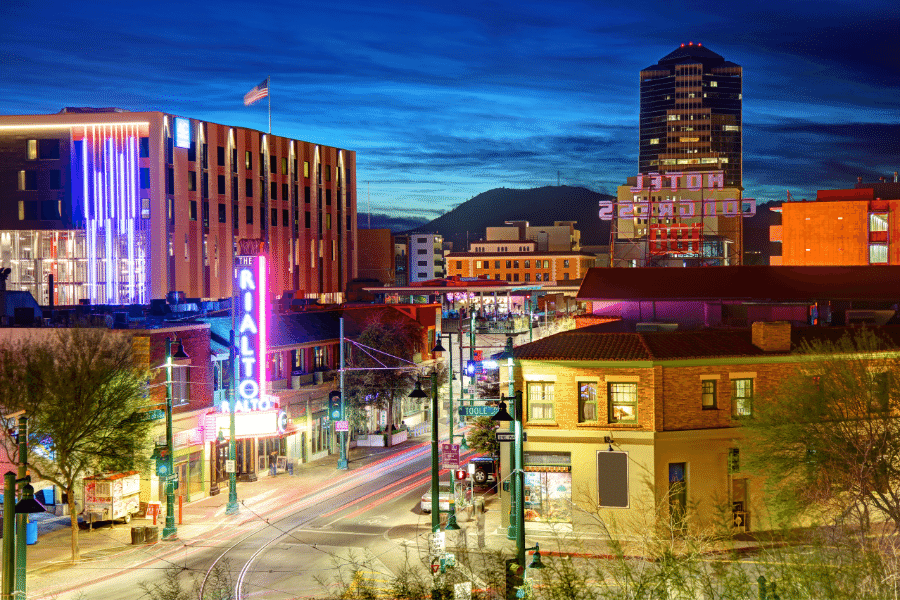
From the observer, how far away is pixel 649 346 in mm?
42281

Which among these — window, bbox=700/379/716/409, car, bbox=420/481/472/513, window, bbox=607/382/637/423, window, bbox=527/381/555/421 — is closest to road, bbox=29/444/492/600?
car, bbox=420/481/472/513

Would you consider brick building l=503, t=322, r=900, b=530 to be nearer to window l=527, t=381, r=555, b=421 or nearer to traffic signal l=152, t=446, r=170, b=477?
window l=527, t=381, r=555, b=421

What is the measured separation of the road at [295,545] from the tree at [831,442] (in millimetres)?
13300

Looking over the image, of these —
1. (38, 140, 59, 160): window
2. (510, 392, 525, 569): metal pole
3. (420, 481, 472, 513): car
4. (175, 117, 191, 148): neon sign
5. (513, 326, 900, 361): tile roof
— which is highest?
(175, 117, 191, 148): neon sign

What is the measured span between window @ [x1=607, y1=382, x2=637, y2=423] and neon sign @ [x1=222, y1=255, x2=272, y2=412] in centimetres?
1826

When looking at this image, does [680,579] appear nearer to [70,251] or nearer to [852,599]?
[852,599]

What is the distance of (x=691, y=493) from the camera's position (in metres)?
41.2

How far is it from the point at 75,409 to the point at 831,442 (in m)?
28.5

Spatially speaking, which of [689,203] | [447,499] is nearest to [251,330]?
[447,499]

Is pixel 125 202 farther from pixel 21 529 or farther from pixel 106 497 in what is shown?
pixel 21 529

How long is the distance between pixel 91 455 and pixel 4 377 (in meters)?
5.11

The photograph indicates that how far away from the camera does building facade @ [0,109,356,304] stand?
87000 millimetres

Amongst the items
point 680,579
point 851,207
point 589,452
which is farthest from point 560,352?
point 851,207

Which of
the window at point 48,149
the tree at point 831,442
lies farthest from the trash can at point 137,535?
the window at point 48,149
